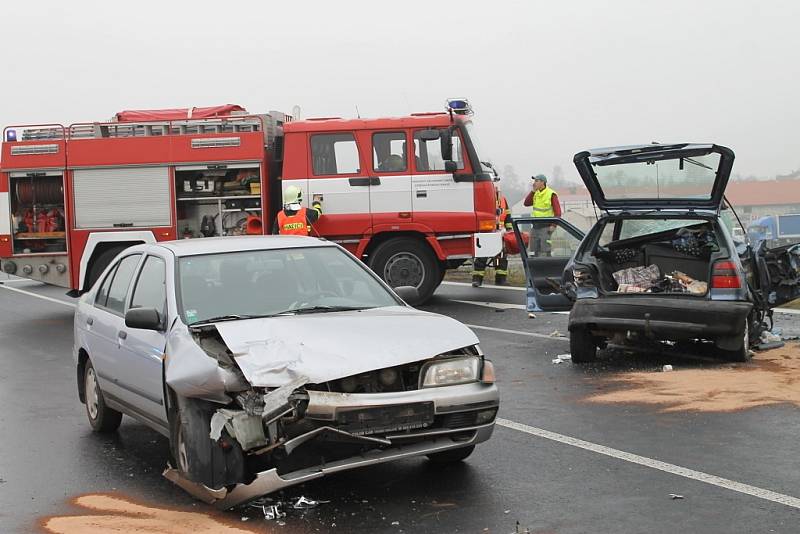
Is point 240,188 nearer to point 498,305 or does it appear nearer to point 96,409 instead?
point 498,305

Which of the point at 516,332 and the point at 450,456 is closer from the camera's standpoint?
the point at 450,456

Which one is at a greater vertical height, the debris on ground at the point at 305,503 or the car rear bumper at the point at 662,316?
the car rear bumper at the point at 662,316

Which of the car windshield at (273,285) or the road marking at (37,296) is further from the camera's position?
the road marking at (37,296)

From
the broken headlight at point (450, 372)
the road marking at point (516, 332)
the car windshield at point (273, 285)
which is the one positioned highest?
the car windshield at point (273, 285)

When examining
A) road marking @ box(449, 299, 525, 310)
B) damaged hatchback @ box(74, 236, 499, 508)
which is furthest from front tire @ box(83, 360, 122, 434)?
road marking @ box(449, 299, 525, 310)

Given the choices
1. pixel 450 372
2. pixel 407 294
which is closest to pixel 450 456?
pixel 450 372

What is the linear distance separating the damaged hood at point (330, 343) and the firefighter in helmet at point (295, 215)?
8.22m

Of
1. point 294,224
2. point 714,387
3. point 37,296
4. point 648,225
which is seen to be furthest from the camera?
point 37,296

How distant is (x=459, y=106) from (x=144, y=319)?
32.9ft

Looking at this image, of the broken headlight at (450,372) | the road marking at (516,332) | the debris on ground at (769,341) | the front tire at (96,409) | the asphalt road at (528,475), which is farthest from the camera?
the road marking at (516,332)

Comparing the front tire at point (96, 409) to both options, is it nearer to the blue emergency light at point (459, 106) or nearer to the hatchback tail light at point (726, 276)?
the hatchback tail light at point (726, 276)

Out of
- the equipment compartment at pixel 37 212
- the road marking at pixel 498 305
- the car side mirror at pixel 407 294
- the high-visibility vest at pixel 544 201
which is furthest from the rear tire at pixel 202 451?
the high-visibility vest at pixel 544 201

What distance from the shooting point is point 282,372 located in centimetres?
538

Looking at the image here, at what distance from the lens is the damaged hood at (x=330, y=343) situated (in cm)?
540
